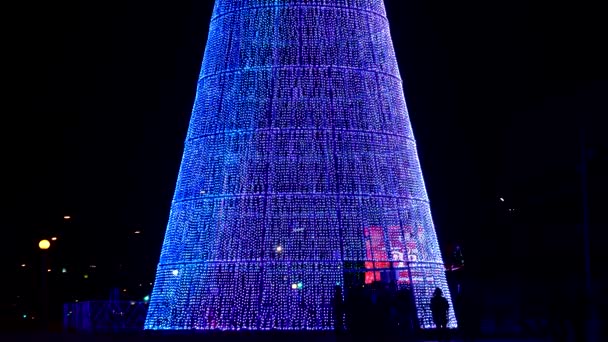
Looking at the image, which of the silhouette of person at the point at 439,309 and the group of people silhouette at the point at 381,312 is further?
the silhouette of person at the point at 439,309

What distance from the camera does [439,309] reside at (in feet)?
65.9

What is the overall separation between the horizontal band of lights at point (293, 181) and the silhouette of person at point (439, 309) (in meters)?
1.43

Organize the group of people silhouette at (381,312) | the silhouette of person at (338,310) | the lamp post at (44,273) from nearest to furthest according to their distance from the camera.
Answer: the group of people silhouette at (381,312)
the silhouette of person at (338,310)
the lamp post at (44,273)

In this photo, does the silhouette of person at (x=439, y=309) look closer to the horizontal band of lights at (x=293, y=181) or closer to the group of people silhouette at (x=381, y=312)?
the group of people silhouette at (x=381, y=312)

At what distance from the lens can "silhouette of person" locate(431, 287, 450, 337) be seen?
19898 millimetres

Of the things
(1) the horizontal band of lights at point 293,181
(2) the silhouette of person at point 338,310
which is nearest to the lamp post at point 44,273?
(1) the horizontal band of lights at point 293,181

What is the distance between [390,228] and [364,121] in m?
2.25

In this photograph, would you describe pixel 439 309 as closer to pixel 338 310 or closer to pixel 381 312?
pixel 381 312

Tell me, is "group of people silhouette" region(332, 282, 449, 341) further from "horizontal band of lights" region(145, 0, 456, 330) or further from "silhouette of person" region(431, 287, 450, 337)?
"horizontal band of lights" region(145, 0, 456, 330)

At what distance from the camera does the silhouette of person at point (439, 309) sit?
19.9 meters

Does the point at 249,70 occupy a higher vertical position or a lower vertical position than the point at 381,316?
higher

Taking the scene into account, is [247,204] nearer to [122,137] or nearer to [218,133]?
[218,133]

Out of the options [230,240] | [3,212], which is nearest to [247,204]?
[230,240]

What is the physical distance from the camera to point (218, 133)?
21.7 m
